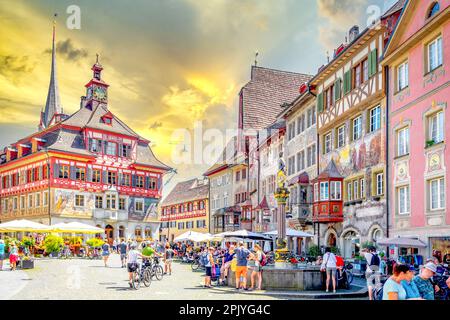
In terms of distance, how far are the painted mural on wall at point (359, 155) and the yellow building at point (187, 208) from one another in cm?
3626

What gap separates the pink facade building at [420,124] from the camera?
64.0 feet

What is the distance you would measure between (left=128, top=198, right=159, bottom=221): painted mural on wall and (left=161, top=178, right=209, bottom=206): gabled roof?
1111 cm

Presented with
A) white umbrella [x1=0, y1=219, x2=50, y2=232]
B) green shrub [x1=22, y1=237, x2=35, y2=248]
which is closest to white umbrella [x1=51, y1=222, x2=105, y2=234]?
white umbrella [x1=0, y1=219, x2=50, y2=232]

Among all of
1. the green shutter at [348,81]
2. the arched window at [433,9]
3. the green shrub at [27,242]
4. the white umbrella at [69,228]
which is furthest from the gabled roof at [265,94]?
the arched window at [433,9]

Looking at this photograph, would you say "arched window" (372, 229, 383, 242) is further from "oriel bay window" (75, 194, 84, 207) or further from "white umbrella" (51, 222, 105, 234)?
"oriel bay window" (75, 194, 84, 207)

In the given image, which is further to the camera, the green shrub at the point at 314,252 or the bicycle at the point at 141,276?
the green shrub at the point at 314,252

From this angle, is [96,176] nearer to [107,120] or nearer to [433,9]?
[107,120]

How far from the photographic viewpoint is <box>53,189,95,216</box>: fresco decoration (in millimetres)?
46031

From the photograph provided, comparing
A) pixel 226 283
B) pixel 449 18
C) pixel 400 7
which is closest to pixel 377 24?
pixel 400 7

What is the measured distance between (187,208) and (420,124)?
52514 millimetres

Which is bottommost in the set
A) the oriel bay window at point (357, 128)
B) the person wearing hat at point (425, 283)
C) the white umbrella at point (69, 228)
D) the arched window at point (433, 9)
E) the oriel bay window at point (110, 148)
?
the white umbrella at point (69, 228)

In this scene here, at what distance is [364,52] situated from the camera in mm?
26281

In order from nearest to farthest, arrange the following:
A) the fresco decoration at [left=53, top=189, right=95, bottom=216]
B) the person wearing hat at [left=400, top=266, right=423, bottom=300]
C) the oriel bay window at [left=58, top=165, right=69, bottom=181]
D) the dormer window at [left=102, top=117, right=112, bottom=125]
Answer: the person wearing hat at [left=400, top=266, right=423, bottom=300] < the fresco decoration at [left=53, top=189, right=95, bottom=216] < the oriel bay window at [left=58, top=165, right=69, bottom=181] < the dormer window at [left=102, top=117, right=112, bottom=125]

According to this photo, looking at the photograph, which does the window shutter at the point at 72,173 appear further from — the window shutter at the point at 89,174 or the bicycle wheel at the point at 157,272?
the bicycle wheel at the point at 157,272
